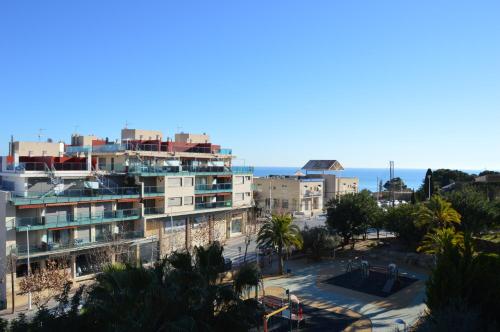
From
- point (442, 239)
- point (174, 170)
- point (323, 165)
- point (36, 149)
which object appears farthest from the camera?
point (323, 165)

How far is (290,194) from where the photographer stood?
264ft

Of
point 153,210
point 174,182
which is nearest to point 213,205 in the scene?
point 174,182

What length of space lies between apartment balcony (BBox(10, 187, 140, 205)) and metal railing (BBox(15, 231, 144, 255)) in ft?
13.0

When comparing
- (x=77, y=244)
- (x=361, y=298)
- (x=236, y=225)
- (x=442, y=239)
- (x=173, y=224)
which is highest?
(x=442, y=239)

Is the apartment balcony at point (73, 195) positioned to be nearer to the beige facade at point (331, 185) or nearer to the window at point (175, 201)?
the window at point (175, 201)

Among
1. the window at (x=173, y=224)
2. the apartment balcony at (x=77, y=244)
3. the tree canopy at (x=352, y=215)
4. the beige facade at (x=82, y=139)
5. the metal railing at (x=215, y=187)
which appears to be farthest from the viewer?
the beige facade at (x=82, y=139)

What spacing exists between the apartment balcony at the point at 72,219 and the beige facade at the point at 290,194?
36.3 m

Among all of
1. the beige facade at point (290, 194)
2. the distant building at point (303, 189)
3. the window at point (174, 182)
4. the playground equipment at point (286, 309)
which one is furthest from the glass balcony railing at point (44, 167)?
the beige facade at point (290, 194)

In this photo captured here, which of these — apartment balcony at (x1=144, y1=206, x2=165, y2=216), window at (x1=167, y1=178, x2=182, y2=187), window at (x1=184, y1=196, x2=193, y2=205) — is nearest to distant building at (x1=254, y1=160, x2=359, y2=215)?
window at (x1=184, y1=196, x2=193, y2=205)

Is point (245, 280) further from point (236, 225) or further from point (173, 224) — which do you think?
point (236, 225)

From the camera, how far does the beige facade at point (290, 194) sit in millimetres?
80250

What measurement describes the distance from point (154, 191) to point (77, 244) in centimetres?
1141

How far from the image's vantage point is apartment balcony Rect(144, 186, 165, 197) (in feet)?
160

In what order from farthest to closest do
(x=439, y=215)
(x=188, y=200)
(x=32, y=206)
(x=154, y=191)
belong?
1. (x=188, y=200)
2. (x=154, y=191)
3. (x=32, y=206)
4. (x=439, y=215)
